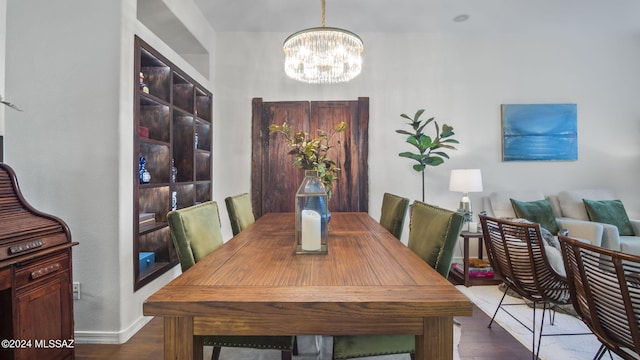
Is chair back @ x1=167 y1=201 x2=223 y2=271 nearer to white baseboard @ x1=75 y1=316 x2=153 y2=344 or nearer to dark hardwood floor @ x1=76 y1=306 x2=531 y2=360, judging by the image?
dark hardwood floor @ x1=76 y1=306 x2=531 y2=360

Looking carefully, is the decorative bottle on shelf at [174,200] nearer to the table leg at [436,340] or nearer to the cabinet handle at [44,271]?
the cabinet handle at [44,271]

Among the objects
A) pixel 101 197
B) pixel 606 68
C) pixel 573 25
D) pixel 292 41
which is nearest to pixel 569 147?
→ pixel 606 68

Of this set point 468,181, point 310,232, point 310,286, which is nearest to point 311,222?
point 310,232

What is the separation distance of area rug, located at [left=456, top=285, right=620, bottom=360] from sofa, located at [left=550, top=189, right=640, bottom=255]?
3.93 feet

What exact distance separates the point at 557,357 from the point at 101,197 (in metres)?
3.03

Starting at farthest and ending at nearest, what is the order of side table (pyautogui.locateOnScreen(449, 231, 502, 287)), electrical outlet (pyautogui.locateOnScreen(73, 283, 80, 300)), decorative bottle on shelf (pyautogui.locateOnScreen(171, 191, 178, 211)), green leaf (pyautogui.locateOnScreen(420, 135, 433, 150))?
green leaf (pyautogui.locateOnScreen(420, 135, 433, 150)) < side table (pyautogui.locateOnScreen(449, 231, 502, 287)) < decorative bottle on shelf (pyautogui.locateOnScreen(171, 191, 178, 211)) < electrical outlet (pyautogui.locateOnScreen(73, 283, 80, 300))

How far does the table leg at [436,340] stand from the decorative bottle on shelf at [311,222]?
0.55 metres

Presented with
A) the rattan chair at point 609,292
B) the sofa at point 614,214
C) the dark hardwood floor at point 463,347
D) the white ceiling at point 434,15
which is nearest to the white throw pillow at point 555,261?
the rattan chair at point 609,292

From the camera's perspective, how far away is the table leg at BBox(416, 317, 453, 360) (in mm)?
835

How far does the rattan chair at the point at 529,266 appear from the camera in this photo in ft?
5.67

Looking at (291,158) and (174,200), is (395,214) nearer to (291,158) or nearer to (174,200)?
(291,158)

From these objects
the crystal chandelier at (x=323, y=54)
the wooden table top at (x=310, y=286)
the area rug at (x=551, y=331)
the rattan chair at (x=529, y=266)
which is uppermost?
the crystal chandelier at (x=323, y=54)

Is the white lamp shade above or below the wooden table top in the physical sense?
above

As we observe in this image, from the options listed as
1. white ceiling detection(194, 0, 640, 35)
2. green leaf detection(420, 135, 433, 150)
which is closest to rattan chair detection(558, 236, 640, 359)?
green leaf detection(420, 135, 433, 150)
